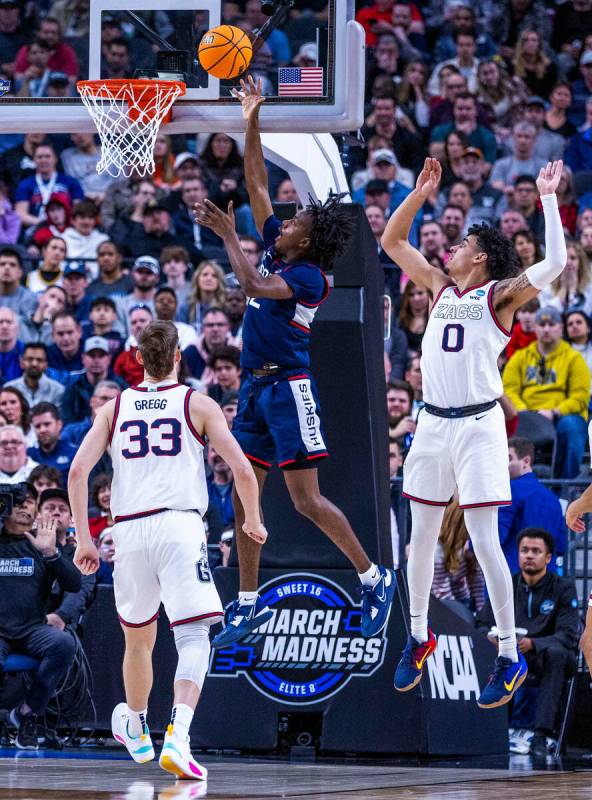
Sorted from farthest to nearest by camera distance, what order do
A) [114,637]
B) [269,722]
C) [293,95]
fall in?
[114,637]
[269,722]
[293,95]

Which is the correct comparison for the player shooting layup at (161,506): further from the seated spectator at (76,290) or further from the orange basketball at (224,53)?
the seated spectator at (76,290)

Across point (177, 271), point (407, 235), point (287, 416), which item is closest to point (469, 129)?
point (177, 271)

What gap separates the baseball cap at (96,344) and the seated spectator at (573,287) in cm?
426

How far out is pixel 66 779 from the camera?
286 inches

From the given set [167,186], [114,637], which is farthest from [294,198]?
[114,637]

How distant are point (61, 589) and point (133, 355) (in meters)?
3.65

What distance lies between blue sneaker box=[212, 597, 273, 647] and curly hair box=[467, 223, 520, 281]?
249 cm

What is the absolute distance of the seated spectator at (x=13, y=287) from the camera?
14.9m

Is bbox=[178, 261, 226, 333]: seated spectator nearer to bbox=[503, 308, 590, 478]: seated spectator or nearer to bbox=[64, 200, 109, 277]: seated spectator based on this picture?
bbox=[64, 200, 109, 277]: seated spectator

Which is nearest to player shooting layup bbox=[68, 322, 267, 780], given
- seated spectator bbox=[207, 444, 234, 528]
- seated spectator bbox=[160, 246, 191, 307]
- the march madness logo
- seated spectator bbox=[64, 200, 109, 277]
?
the march madness logo

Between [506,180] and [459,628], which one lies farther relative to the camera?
[506,180]

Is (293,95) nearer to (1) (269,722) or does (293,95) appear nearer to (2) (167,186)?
(1) (269,722)

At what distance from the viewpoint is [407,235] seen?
8.73 metres

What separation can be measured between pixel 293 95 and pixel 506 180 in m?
8.03
